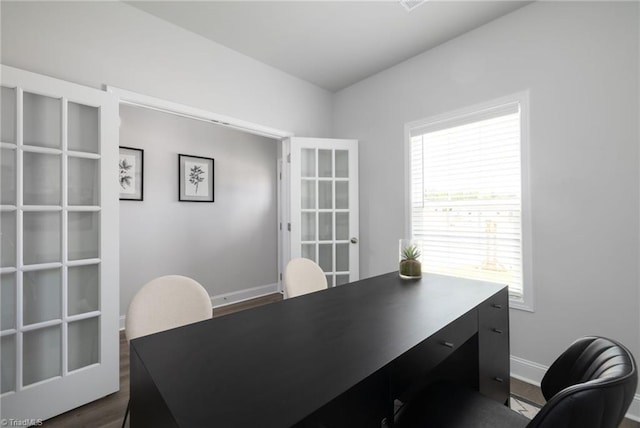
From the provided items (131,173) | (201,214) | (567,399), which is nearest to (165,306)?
(567,399)

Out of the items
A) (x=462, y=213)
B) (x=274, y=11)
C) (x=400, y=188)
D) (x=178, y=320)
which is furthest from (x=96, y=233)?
(x=462, y=213)

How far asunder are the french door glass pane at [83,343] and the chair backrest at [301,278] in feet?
4.41

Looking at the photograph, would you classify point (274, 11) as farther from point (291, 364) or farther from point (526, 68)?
point (291, 364)

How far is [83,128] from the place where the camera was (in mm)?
1999

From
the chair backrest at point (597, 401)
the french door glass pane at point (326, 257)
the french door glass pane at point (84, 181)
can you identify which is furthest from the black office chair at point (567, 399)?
the french door glass pane at point (84, 181)

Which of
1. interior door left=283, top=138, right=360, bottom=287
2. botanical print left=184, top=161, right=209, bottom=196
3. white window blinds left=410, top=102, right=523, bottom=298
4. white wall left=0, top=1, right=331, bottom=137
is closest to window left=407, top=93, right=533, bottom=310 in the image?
white window blinds left=410, top=102, right=523, bottom=298

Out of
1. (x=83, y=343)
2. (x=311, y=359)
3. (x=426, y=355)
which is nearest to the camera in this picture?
(x=311, y=359)

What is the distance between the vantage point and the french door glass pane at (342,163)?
11.1 ft

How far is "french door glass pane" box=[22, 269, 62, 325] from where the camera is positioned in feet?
5.77

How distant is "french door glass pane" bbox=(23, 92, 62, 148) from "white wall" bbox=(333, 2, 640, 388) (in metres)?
2.98

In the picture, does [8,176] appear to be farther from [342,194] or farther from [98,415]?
[342,194]

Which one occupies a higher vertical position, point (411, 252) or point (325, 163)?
point (325, 163)

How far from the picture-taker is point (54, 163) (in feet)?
6.14

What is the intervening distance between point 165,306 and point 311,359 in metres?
1.05
